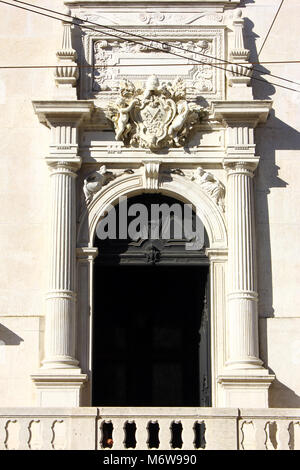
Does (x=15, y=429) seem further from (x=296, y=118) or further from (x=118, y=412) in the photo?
(x=296, y=118)

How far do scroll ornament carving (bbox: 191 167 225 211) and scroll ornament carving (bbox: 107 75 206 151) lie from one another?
749 mm

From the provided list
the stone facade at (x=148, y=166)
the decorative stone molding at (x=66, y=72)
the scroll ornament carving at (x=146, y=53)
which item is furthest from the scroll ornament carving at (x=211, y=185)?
the decorative stone molding at (x=66, y=72)

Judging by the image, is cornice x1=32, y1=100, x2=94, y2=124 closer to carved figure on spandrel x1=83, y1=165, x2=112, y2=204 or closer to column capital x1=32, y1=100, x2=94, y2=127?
column capital x1=32, y1=100, x2=94, y2=127

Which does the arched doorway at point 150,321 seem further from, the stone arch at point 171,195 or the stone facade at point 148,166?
the stone facade at point 148,166

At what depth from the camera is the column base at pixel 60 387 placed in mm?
23938

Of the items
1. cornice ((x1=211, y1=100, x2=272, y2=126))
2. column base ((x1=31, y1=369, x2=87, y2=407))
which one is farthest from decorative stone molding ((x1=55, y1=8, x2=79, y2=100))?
column base ((x1=31, y1=369, x2=87, y2=407))

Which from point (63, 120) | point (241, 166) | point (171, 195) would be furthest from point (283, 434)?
point (63, 120)

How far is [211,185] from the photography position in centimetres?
2539

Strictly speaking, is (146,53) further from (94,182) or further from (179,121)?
(94,182)

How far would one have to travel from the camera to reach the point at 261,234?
25.3 meters

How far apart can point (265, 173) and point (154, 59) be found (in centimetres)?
329

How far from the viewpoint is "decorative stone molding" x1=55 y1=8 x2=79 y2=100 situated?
25.6 m

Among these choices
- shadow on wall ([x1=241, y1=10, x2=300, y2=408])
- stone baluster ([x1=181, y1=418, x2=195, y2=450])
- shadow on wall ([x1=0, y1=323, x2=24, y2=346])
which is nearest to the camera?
stone baluster ([x1=181, y1=418, x2=195, y2=450])

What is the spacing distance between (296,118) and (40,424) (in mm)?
8749
